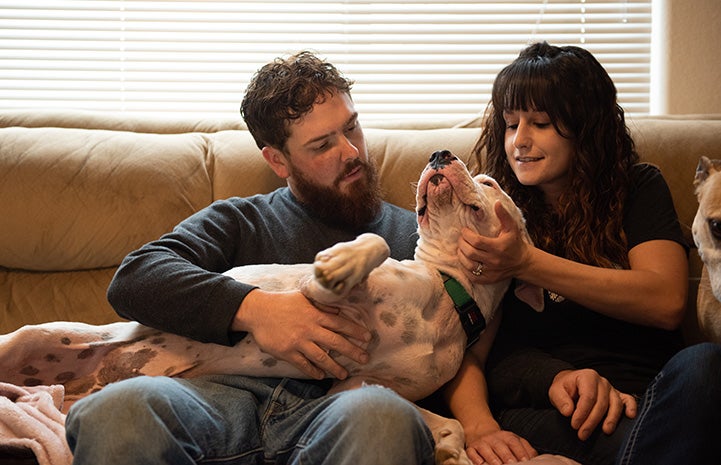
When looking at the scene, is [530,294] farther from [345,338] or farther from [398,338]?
[345,338]

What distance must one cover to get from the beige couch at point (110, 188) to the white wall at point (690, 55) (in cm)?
65

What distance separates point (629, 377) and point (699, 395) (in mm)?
429

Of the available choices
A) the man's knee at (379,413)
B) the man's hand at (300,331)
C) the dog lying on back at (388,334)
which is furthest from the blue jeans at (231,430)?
the dog lying on back at (388,334)

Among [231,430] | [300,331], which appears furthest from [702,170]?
[231,430]

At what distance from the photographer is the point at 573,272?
6.84 ft

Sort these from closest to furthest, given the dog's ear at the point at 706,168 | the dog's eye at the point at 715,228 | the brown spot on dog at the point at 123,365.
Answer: the brown spot on dog at the point at 123,365, the dog's eye at the point at 715,228, the dog's ear at the point at 706,168

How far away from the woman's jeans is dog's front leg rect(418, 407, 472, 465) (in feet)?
0.88

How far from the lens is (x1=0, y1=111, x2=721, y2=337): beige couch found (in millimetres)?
2691

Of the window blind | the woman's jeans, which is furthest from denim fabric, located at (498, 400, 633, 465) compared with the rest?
the window blind

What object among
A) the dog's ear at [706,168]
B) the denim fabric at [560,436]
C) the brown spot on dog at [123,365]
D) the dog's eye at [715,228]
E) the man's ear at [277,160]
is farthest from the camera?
the man's ear at [277,160]

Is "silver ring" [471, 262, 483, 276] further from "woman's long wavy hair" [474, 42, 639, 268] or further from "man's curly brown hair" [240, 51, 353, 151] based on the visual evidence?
"man's curly brown hair" [240, 51, 353, 151]

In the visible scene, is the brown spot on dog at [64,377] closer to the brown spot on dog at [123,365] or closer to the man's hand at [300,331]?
the brown spot on dog at [123,365]

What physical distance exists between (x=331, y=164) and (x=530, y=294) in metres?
0.73

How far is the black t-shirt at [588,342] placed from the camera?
217cm
